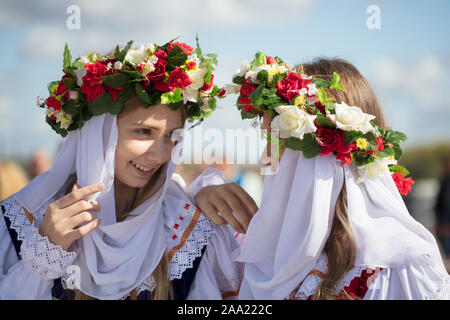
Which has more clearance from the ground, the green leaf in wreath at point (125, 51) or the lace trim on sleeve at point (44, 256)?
the green leaf in wreath at point (125, 51)

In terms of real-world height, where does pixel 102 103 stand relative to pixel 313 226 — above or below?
above

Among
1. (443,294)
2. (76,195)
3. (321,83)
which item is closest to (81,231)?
(76,195)

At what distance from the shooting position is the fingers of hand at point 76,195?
2.63m

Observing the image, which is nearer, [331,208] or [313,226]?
[313,226]

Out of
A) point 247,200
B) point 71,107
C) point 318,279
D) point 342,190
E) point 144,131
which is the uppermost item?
point 71,107

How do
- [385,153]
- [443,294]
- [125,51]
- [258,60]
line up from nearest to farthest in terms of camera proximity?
1. [443,294]
2. [385,153]
3. [258,60]
4. [125,51]

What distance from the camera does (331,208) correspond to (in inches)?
94.4

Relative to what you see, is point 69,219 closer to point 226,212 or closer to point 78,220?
point 78,220

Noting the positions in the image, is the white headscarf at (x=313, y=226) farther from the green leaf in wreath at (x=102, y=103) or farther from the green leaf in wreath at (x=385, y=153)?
the green leaf in wreath at (x=102, y=103)

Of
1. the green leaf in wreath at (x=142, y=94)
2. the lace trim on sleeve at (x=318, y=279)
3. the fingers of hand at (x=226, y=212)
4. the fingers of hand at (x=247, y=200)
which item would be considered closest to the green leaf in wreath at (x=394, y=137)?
the lace trim on sleeve at (x=318, y=279)

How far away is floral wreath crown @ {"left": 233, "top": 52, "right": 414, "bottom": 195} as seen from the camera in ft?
7.68

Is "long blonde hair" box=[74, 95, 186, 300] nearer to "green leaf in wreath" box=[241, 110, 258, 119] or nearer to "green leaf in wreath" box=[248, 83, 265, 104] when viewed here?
"green leaf in wreath" box=[241, 110, 258, 119]

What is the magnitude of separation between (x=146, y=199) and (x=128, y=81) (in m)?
0.73
